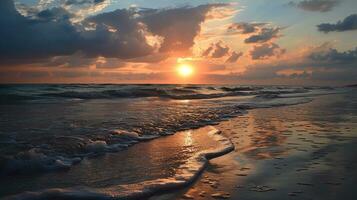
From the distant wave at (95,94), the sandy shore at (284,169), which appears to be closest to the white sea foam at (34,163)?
the sandy shore at (284,169)

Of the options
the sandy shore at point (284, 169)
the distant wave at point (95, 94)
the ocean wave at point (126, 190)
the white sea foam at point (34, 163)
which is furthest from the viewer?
the distant wave at point (95, 94)

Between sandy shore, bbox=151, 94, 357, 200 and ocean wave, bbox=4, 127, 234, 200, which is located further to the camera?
sandy shore, bbox=151, 94, 357, 200

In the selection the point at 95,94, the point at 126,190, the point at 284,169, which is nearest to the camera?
the point at 126,190

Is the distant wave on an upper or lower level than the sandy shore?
upper

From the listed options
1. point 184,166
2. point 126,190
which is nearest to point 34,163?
point 126,190

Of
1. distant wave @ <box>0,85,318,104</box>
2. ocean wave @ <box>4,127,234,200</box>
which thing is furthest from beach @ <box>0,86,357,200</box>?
distant wave @ <box>0,85,318,104</box>

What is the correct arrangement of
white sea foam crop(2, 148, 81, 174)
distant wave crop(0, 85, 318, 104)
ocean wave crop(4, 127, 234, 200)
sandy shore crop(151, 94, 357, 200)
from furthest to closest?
distant wave crop(0, 85, 318, 104)
white sea foam crop(2, 148, 81, 174)
sandy shore crop(151, 94, 357, 200)
ocean wave crop(4, 127, 234, 200)

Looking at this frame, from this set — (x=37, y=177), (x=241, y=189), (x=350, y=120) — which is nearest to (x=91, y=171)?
(x=37, y=177)

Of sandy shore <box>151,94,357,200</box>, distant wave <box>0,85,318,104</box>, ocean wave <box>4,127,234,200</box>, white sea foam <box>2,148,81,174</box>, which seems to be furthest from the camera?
distant wave <box>0,85,318,104</box>

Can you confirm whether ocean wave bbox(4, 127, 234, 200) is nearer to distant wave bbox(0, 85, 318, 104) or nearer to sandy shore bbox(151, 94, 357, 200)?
sandy shore bbox(151, 94, 357, 200)

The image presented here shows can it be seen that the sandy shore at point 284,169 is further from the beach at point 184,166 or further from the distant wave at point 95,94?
the distant wave at point 95,94

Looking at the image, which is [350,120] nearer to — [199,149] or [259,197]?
[199,149]

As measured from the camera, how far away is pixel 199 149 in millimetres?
7586

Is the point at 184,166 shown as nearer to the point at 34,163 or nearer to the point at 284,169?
the point at 284,169
